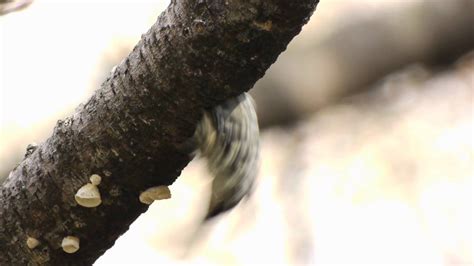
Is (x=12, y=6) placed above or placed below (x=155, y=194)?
above

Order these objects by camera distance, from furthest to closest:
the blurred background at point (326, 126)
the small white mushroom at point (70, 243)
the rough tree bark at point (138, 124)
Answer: the blurred background at point (326, 126) < the small white mushroom at point (70, 243) < the rough tree bark at point (138, 124)

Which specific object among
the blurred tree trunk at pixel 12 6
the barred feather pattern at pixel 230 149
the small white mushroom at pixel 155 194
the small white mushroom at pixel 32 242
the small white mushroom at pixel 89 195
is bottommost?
the small white mushroom at pixel 32 242

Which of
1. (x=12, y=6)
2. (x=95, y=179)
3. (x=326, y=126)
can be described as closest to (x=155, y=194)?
(x=95, y=179)

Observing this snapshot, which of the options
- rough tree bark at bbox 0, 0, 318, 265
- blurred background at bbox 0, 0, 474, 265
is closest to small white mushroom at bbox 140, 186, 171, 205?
rough tree bark at bbox 0, 0, 318, 265

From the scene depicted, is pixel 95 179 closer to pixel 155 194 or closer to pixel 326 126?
pixel 155 194

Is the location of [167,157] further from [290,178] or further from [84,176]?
[290,178]

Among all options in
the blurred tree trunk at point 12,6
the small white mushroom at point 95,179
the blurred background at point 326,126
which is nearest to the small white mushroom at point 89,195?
the small white mushroom at point 95,179

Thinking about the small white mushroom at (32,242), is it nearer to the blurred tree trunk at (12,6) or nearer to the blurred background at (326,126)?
the blurred tree trunk at (12,6)
